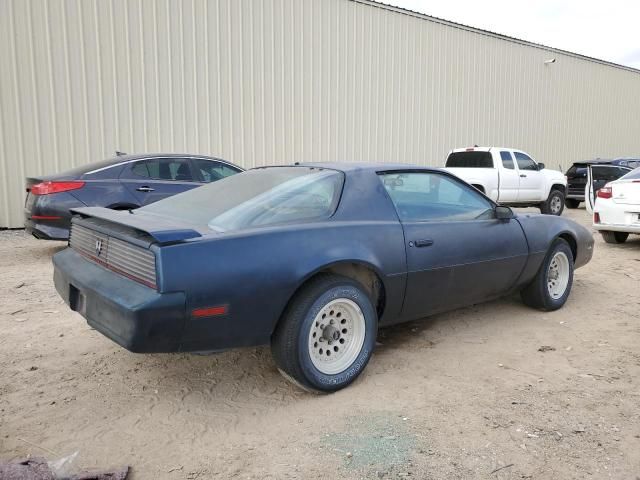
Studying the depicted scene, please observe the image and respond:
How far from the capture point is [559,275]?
188 inches

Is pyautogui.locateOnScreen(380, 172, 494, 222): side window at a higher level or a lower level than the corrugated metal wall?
lower

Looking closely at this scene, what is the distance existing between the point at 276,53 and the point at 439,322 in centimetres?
991

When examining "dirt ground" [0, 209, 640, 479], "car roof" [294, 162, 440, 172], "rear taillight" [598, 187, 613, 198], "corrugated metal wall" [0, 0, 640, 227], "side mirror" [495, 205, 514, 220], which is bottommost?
"dirt ground" [0, 209, 640, 479]

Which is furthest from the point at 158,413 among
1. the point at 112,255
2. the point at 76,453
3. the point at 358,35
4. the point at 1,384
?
the point at 358,35

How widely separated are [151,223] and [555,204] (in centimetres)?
1270

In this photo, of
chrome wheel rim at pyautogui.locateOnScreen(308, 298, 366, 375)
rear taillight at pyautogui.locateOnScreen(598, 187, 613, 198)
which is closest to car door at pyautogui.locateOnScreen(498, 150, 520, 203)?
rear taillight at pyautogui.locateOnScreen(598, 187, 613, 198)

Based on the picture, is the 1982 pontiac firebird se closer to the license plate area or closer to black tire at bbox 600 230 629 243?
the license plate area

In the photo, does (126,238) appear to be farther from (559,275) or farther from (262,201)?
(559,275)

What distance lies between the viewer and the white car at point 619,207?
24.8 ft

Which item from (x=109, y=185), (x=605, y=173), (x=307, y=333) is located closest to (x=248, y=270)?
(x=307, y=333)

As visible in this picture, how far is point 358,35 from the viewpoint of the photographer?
46.0ft

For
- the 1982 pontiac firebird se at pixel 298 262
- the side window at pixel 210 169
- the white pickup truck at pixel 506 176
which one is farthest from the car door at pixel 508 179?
the 1982 pontiac firebird se at pixel 298 262

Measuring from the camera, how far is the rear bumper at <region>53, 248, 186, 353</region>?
241 cm

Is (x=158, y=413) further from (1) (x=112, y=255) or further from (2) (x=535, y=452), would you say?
(2) (x=535, y=452)
